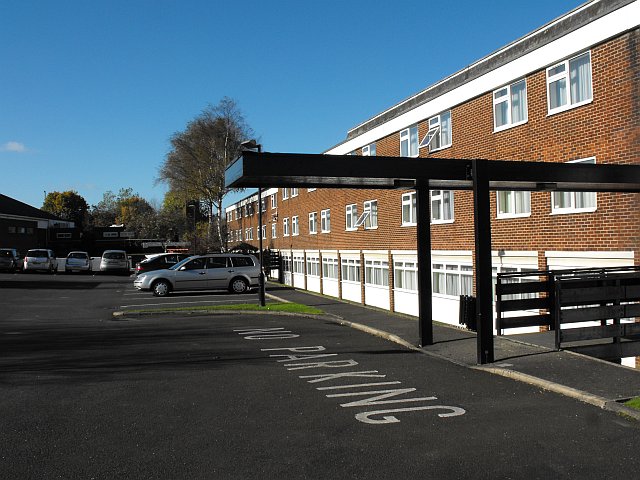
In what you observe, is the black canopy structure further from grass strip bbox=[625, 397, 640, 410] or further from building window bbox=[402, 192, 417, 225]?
building window bbox=[402, 192, 417, 225]

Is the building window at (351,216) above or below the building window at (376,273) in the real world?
above

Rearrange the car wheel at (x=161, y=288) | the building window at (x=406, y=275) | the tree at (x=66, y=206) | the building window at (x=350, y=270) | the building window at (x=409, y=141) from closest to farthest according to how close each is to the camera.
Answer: the building window at (x=409, y=141) → the building window at (x=406, y=275) → the car wheel at (x=161, y=288) → the building window at (x=350, y=270) → the tree at (x=66, y=206)

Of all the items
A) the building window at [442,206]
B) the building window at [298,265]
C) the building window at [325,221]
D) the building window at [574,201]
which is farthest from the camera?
the building window at [298,265]

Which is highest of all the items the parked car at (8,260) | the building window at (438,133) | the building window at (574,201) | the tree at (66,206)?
the tree at (66,206)

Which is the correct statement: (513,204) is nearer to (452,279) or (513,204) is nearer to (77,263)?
(452,279)

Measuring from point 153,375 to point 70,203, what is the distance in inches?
4379

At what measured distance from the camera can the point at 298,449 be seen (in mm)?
5418

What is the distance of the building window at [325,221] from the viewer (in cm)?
3212

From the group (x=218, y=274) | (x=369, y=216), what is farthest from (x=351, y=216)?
(x=218, y=274)

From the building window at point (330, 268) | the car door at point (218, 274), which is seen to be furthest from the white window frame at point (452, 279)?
the building window at point (330, 268)

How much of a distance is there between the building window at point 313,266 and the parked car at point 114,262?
1773cm

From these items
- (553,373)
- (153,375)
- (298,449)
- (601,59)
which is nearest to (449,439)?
(298,449)

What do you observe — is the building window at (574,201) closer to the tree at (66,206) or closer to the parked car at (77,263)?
the parked car at (77,263)

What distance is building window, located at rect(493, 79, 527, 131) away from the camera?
1588 cm
